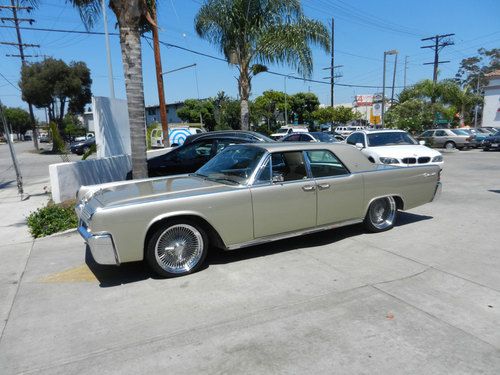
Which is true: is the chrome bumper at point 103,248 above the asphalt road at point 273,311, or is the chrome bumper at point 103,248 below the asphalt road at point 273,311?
above

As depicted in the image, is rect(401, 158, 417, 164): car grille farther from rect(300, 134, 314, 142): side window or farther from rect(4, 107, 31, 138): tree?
rect(4, 107, 31, 138): tree

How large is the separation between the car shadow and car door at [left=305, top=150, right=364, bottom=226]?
18.2 inches

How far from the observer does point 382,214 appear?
6355 mm

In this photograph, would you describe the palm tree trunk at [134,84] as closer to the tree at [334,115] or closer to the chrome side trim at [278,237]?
the chrome side trim at [278,237]

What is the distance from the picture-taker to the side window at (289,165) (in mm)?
5352

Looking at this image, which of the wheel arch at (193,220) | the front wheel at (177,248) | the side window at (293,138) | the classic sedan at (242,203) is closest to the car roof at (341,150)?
the classic sedan at (242,203)

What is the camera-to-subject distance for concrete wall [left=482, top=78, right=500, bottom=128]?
40438 millimetres

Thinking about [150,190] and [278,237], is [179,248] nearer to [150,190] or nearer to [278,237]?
[150,190]

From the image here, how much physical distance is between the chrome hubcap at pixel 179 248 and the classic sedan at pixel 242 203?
1 cm

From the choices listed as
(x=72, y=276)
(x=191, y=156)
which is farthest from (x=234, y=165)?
(x=191, y=156)

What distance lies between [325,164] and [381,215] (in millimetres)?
1384

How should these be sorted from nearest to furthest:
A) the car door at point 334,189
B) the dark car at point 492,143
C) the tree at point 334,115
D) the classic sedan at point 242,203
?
the classic sedan at point 242,203 < the car door at point 334,189 < the dark car at point 492,143 < the tree at point 334,115

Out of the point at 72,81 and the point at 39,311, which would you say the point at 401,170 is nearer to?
the point at 39,311

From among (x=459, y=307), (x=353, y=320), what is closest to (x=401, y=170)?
(x=459, y=307)
